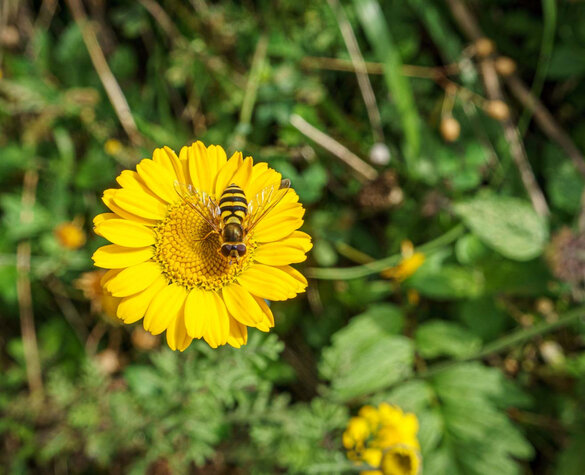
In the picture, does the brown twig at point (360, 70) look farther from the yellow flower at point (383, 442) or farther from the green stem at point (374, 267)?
the yellow flower at point (383, 442)

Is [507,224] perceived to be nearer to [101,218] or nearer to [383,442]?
[383,442]

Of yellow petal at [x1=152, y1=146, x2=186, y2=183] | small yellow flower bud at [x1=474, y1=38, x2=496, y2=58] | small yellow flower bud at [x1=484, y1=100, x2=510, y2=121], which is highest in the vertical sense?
small yellow flower bud at [x1=474, y1=38, x2=496, y2=58]

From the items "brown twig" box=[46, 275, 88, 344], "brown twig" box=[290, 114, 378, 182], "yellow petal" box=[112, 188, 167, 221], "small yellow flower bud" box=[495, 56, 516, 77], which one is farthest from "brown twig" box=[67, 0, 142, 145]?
"small yellow flower bud" box=[495, 56, 516, 77]

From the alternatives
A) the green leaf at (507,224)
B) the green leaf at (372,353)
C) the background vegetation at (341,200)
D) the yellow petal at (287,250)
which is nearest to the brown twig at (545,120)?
the background vegetation at (341,200)

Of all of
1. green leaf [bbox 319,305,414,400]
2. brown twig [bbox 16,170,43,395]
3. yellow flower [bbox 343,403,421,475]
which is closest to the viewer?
yellow flower [bbox 343,403,421,475]

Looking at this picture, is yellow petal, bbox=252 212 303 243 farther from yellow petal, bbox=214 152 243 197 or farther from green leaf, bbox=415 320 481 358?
green leaf, bbox=415 320 481 358

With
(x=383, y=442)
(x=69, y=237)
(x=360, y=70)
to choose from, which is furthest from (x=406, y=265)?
(x=69, y=237)

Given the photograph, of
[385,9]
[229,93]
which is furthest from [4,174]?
[385,9]
